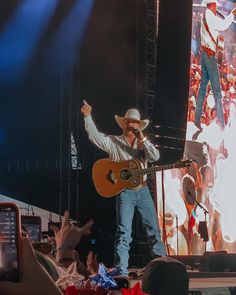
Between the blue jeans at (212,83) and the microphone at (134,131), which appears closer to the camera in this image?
the microphone at (134,131)

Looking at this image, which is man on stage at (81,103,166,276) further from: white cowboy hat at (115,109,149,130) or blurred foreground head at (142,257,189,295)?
blurred foreground head at (142,257,189,295)

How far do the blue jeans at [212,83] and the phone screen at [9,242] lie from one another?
6.58 m

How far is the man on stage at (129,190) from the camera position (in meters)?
6.21

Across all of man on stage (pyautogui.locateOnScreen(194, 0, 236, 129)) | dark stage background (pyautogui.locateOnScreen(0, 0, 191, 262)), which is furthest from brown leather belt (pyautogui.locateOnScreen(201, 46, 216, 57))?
dark stage background (pyautogui.locateOnScreen(0, 0, 191, 262))

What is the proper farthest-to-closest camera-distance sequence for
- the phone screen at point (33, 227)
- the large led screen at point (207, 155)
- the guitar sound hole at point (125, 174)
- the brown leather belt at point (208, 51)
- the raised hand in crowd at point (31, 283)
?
the brown leather belt at point (208, 51) → the large led screen at point (207, 155) → the guitar sound hole at point (125, 174) → the phone screen at point (33, 227) → the raised hand in crowd at point (31, 283)

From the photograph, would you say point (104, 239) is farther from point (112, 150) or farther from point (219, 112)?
point (219, 112)

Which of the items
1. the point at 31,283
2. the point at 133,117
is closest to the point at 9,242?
the point at 31,283

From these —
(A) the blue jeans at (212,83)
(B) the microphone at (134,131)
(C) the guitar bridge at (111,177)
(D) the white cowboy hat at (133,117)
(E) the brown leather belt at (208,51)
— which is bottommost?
(C) the guitar bridge at (111,177)

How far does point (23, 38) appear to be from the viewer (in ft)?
22.8

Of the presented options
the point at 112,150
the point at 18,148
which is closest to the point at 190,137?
the point at 112,150

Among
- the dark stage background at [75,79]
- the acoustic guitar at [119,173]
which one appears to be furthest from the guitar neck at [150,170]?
the dark stage background at [75,79]

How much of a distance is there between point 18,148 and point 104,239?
1.59 meters

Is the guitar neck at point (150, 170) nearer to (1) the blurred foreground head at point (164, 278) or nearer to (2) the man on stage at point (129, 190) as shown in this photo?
(2) the man on stage at point (129, 190)

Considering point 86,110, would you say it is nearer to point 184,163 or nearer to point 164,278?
point 184,163
